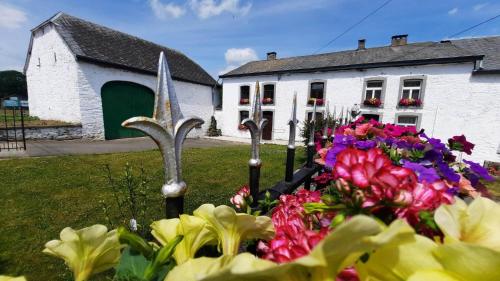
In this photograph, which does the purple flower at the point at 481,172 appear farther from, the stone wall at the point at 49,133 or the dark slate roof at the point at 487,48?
the dark slate roof at the point at 487,48

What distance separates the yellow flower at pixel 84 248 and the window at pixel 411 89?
16377 millimetres

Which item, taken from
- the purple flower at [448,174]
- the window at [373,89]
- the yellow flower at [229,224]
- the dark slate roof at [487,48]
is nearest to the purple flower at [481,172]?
the purple flower at [448,174]

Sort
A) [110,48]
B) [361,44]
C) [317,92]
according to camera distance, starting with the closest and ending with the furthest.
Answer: [110,48] < [317,92] < [361,44]

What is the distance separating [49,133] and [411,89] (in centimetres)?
1857

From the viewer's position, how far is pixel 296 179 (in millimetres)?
2027

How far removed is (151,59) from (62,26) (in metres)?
4.94

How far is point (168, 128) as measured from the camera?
78 centimetres

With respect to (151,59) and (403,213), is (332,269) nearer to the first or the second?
(403,213)

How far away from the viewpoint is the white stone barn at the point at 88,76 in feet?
39.7

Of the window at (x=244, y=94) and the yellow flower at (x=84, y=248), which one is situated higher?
the window at (x=244, y=94)

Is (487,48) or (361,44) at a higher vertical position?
(361,44)

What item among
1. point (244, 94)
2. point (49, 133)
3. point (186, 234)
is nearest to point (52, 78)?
point (49, 133)

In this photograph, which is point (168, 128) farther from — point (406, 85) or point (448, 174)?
point (406, 85)

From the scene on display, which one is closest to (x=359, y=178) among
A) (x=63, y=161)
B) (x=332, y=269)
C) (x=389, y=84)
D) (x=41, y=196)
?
(x=332, y=269)
